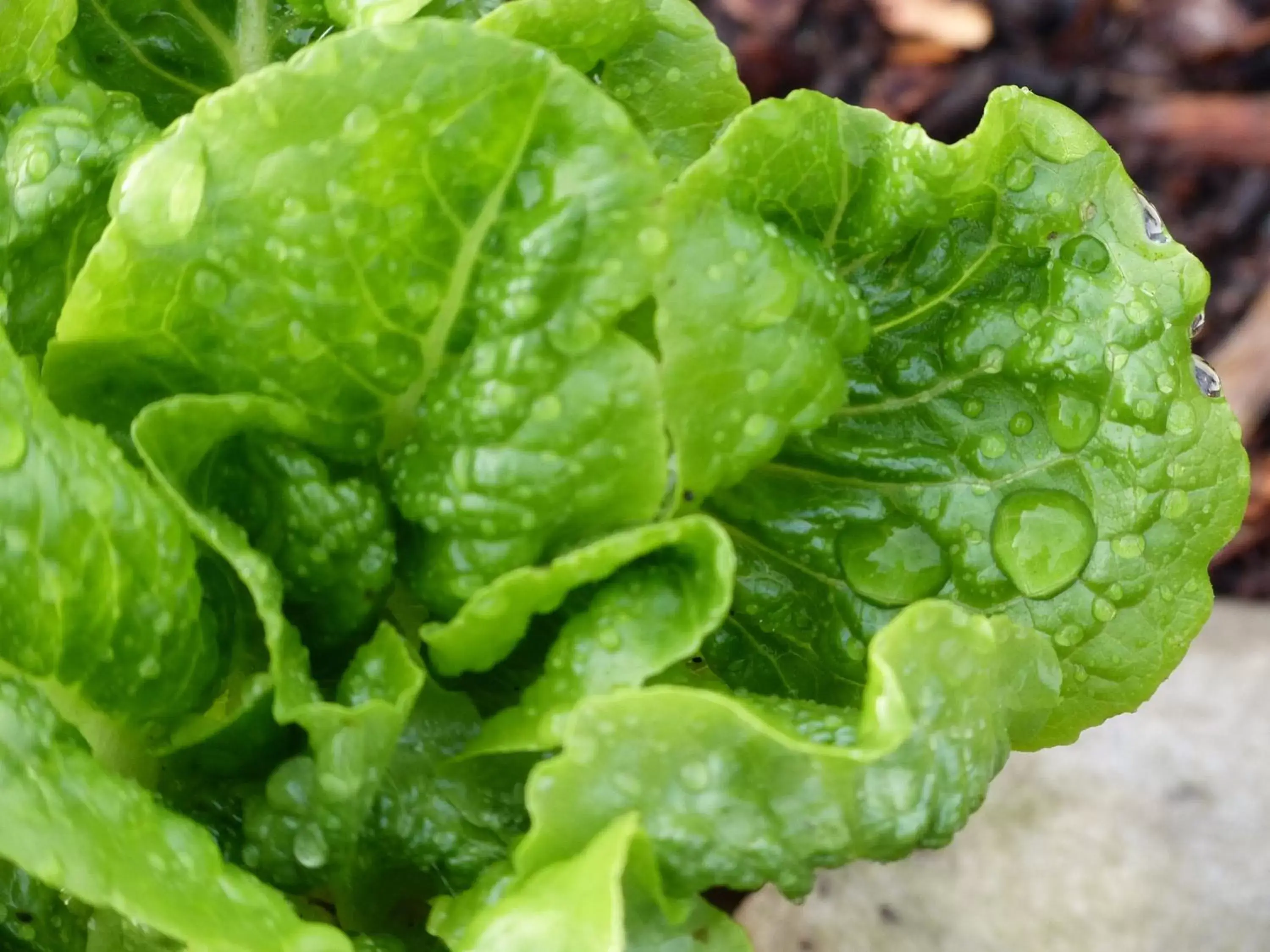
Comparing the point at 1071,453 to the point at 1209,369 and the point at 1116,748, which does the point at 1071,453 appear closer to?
the point at 1209,369

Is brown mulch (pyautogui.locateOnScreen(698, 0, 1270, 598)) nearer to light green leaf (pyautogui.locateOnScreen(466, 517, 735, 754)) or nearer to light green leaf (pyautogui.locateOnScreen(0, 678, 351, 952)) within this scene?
light green leaf (pyautogui.locateOnScreen(466, 517, 735, 754))

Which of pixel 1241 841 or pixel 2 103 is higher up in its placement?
pixel 2 103

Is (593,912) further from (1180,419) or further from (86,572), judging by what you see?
(1180,419)

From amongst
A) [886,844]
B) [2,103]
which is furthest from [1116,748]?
[2,103]

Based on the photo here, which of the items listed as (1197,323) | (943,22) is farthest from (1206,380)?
(943,22)

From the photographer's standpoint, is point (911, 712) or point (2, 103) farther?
point (2, 103)

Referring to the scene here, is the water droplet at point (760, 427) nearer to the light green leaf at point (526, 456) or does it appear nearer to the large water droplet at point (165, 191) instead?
the light green leaf at point (526, 456)
